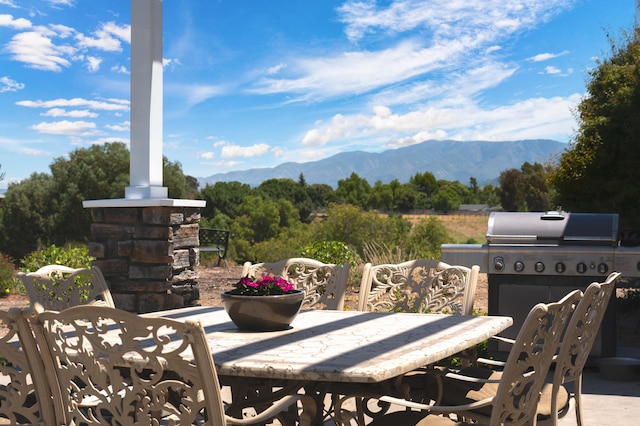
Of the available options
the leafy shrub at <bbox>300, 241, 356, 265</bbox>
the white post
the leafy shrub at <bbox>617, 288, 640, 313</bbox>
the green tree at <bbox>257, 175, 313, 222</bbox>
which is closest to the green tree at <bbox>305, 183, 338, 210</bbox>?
the green tree at <bbox>257, 175, 313, 222</bbox>

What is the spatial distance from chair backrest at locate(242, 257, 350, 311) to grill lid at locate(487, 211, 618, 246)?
1431 mm

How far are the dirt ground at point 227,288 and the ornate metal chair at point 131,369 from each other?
12.9 feet

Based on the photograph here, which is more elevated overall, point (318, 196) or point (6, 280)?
point (318, 196)

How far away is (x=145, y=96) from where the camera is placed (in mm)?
5148

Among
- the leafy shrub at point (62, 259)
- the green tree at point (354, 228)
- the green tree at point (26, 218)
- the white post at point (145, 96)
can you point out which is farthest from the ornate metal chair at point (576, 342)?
the green tree at point (26, 218)

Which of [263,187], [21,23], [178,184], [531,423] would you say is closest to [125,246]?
[531,423]

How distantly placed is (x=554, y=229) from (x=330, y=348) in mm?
2886

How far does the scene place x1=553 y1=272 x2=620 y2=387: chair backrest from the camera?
7.56 ft

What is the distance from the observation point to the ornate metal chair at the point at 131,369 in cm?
175

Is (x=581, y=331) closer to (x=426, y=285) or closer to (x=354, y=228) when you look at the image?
(x=426, y=285)

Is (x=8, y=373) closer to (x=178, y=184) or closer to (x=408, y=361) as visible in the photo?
A: (x=408, y=361)

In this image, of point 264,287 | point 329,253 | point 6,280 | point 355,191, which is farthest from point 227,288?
point 355,191

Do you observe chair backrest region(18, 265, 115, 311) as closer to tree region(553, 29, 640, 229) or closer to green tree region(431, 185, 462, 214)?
tree region(553, 29, 640, 229)

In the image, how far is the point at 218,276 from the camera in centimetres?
987
